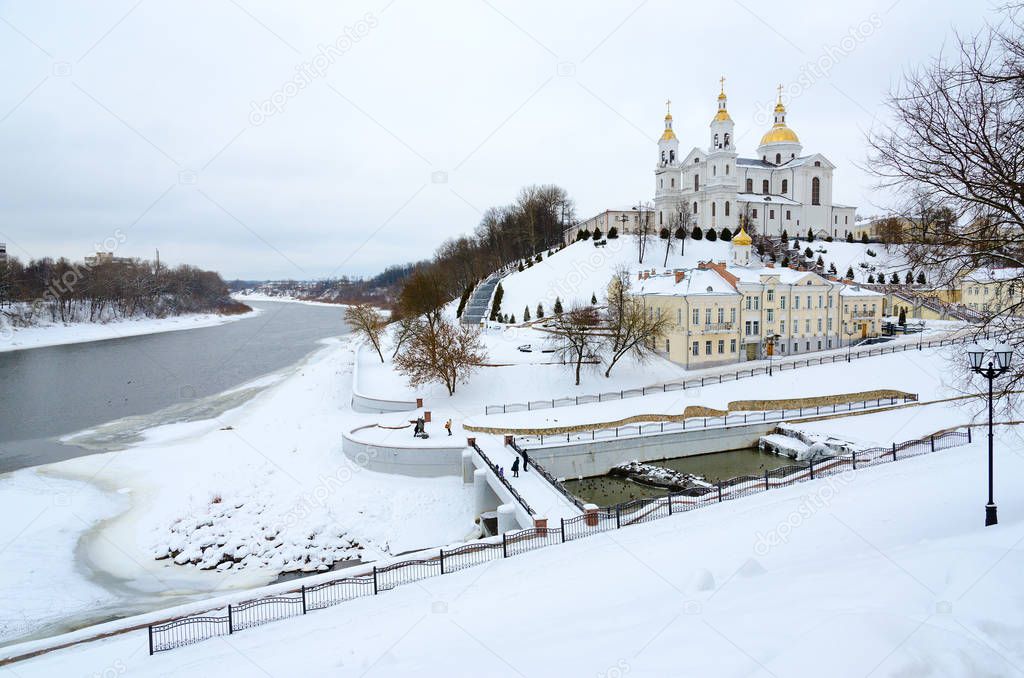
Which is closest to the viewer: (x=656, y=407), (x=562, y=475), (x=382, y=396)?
(x=562, y=475)

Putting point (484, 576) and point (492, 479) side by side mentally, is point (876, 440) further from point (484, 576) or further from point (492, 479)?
point (484, 576)

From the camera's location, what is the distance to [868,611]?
7074 mm

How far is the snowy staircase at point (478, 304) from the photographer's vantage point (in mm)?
60263

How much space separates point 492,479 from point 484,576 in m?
8.31

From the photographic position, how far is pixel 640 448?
2670 centimetres

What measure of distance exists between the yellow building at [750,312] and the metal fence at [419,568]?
20.1 m

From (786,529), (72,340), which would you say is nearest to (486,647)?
A: (786,529)

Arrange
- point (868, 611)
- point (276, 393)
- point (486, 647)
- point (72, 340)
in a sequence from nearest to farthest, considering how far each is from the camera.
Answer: point (868, 611) < point (486, 647) < point (276, 393) < point (72, 340)

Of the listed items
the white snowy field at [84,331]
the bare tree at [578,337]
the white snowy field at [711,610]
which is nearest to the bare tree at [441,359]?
the bare tree at [578,337]

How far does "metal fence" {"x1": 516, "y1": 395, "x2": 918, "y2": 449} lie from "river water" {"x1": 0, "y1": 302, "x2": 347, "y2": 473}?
20194 millimetres

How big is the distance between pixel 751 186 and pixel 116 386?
7727 cm

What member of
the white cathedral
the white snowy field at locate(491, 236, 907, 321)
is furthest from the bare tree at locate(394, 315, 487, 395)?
the white cathedral

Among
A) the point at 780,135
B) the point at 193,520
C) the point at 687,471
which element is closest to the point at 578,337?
the point at 687,471

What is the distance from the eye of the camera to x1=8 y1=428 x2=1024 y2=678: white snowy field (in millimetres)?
6570
